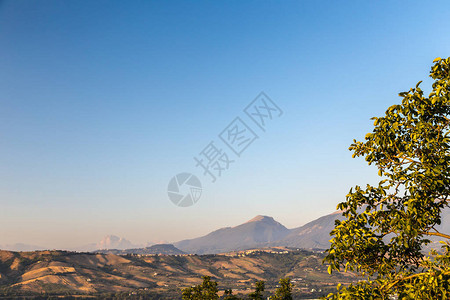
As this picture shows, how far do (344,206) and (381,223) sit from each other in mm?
1499

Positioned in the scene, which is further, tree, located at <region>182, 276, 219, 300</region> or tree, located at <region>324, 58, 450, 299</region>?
tree, located at <region>182, 276, 219, 300</region>

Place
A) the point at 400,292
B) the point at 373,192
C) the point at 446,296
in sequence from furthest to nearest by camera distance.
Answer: the point at 373,192 → the point at 400,292 → the point at 446,296

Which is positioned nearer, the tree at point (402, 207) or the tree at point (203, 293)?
the tree at point (402, 207)

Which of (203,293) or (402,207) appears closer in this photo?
(402,207)

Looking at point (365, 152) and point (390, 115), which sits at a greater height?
point (390, 115)

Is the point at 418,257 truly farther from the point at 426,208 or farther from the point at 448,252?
the point at 426,208

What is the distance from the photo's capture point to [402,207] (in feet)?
43.5

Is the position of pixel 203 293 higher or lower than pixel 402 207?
lower

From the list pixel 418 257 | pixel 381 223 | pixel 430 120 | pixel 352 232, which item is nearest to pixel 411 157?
pixel 430 120

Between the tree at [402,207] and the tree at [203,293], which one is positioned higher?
the tree at [402,207]

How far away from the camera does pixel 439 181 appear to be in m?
11.7

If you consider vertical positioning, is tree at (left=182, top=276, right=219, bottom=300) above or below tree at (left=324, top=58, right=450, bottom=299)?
below

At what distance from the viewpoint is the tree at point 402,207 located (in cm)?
1216

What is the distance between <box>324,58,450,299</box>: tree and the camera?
479 inches
